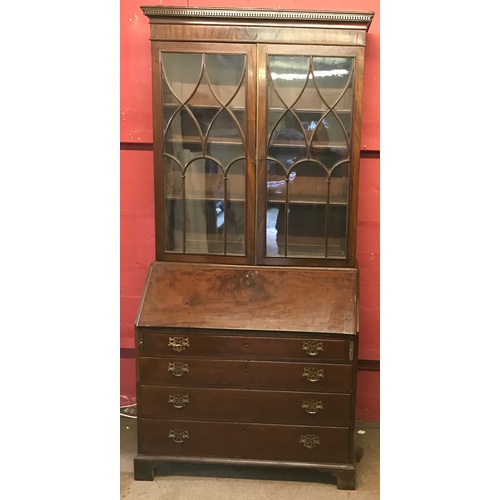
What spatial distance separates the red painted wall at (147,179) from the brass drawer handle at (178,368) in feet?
2.20

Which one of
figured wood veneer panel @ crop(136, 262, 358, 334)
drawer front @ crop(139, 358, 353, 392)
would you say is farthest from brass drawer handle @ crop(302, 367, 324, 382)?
figured wood veneer panel @ crop(136, 262, 358, 334)

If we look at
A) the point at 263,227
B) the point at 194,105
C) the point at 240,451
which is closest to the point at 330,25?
the point at 194,105

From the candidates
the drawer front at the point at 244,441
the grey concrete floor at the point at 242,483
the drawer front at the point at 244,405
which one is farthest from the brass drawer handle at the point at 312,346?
the grey concrete floor at the point at 242,483

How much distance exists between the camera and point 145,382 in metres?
2.28

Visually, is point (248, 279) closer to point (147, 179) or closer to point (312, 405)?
point (312, 405)

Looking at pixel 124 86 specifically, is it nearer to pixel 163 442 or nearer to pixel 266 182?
pixel 266 182

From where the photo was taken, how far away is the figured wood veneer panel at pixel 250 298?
2221 mm

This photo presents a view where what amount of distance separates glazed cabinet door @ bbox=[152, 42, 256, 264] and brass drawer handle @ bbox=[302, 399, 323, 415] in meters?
0.69

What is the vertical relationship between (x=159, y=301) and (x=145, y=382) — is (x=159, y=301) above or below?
above

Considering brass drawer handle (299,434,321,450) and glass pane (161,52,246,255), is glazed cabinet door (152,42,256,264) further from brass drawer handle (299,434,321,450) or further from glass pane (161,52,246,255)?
brass drawer handle (299,434,321,450)

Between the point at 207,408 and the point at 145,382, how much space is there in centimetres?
30

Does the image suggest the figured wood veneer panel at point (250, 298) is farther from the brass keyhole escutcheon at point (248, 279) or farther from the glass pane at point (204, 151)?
the glass pane at point (204, 151)

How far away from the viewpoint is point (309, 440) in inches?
89.5

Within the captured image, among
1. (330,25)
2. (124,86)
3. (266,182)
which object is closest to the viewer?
(330,25)
